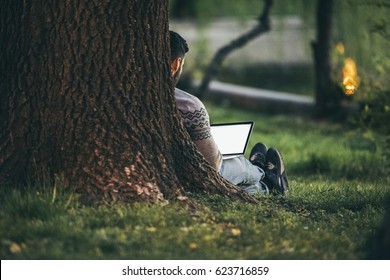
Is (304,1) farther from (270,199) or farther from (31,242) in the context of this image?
(31,242)

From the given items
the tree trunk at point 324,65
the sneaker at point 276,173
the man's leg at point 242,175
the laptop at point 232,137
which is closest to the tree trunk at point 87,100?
the man's leg at point 242,175

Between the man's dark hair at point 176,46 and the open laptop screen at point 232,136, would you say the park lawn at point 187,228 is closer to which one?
the open laptop screen at point 232,136

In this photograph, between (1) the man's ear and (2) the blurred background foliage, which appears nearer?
(1) the man's ear

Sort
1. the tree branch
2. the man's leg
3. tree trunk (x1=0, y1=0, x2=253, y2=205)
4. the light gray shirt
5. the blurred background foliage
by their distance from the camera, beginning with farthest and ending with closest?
1. the tree branch
2. the blurred background foliage
3. the man's leg
4. the light gray shirt
5. tree trunk (x1=0, y1=0, x2=253, y2=205)

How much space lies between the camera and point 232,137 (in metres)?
7.03

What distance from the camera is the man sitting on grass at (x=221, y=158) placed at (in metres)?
6.45

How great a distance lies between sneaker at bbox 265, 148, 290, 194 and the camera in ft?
23.3

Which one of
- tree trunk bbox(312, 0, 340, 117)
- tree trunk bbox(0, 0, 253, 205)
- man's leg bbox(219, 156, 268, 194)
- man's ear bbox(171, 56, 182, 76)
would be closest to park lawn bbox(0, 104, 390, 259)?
tree trunk bbox(0, 0, 253, 205)

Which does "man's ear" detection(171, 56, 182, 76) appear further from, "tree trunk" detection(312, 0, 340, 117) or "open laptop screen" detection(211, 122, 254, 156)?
"tree trunk" detection(312, 0, 340, 117)

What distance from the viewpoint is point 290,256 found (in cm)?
518

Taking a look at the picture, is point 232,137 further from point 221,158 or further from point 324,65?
point 324,65

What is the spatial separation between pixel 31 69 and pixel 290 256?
1880 mm

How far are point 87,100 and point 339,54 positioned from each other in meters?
6.12

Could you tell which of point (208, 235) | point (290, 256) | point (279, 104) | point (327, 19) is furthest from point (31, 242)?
point (279, 104)
